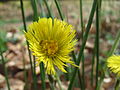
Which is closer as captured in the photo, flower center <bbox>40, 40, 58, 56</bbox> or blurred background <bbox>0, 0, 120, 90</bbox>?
flower center <bbox>40, 40, 58, 56</bbox>

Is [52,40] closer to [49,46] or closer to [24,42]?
[49,46]

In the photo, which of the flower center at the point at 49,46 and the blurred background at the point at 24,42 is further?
the blurred background at the point at 24,42

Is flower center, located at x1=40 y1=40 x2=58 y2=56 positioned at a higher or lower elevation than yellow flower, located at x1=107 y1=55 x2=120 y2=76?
higher

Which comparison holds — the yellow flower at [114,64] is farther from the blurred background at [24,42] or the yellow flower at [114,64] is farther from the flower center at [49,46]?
the blurred background at [24,42]

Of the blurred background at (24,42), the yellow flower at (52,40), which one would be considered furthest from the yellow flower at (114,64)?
the blurred background at (24,42)

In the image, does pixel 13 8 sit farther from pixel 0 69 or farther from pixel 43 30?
pixel 43 30

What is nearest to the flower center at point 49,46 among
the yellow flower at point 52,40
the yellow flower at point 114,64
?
the yellow flower at point 52,40

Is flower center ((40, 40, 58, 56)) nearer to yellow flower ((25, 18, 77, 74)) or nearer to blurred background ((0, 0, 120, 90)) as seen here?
yellow flower ((25, 18, 77, 74))

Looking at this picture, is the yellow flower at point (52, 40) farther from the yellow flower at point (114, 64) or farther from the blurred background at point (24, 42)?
the blurred background at point (24, 42)

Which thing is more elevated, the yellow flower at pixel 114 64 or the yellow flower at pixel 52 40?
the yellow flower at pixel 52 40

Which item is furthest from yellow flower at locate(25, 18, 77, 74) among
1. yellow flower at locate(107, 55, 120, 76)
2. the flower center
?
yellow flower at locate(107, 55, 120, 76)
